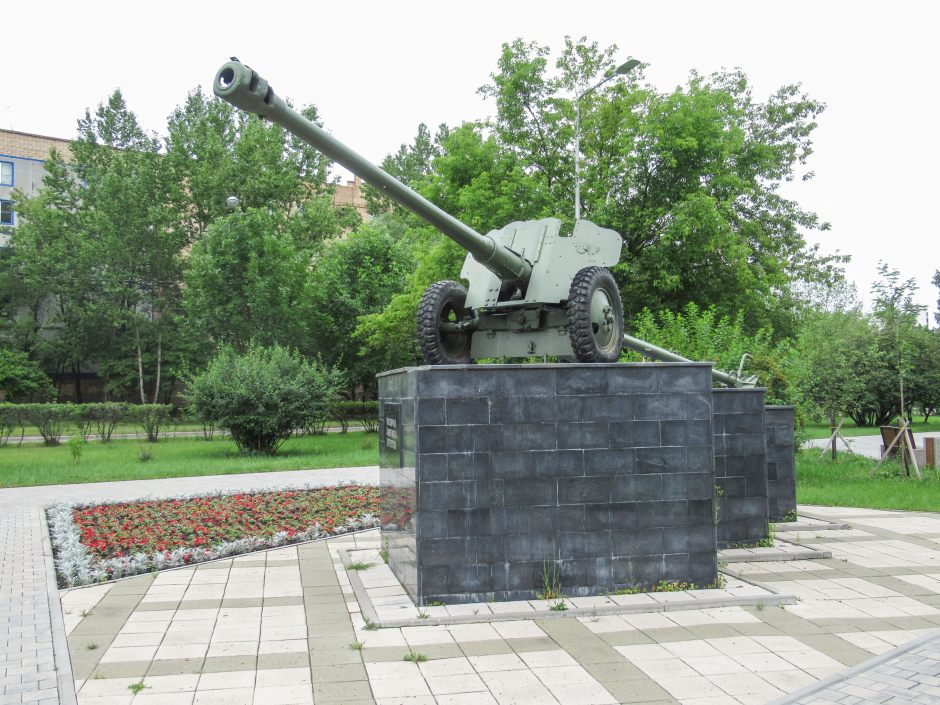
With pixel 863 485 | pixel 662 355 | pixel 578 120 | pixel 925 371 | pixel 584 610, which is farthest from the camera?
pixel 925 371

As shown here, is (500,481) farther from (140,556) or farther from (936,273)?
(936,273)

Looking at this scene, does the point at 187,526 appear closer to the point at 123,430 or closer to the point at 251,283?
the point at 123,430

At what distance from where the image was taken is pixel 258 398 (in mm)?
20047

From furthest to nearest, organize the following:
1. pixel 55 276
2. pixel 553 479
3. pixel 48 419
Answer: pixel 55 276 → pixel 48 419 → pixel 553 479

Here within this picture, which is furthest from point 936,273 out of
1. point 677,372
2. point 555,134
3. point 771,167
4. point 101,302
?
point 677,372

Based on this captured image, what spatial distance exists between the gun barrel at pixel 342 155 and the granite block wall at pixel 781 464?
4.81 m

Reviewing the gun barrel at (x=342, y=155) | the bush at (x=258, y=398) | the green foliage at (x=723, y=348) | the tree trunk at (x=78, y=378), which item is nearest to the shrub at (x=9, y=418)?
the bush at (x=258, y=398)

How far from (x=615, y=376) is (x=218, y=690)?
403 centimetres

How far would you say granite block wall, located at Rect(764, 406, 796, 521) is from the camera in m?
10.6

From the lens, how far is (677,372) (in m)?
7.18

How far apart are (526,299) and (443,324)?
0.86m

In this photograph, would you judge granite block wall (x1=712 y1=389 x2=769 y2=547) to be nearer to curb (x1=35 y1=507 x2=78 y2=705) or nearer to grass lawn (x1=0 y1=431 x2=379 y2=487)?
curb (x1=35 y1=507 x2=78 y2=705)

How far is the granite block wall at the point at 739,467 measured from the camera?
28.8 feet

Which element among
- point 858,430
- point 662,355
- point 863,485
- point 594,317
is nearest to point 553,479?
point 594,317
